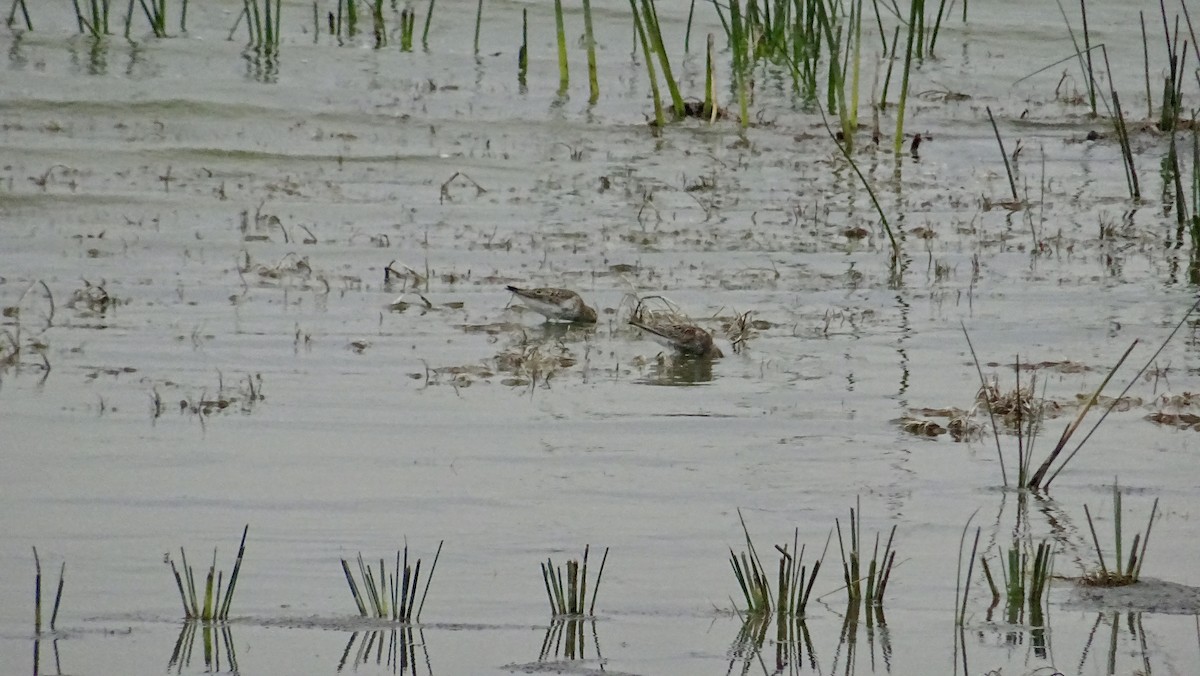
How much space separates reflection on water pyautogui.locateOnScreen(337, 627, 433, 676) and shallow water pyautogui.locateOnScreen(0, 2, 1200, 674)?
28mm

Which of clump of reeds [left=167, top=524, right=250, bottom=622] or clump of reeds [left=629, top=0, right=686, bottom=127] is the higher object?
clump of reeds [left=629, top=0, right=686, bottom=127]

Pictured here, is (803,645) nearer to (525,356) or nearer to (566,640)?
(566,640)

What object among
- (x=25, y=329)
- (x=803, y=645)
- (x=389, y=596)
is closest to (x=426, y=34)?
(x=25, y=329)

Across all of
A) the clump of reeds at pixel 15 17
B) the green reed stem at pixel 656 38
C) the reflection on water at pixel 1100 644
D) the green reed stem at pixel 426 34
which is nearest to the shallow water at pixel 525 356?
the reflection on water at pixel 1100 644

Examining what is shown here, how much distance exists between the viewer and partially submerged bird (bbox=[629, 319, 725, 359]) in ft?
25.8

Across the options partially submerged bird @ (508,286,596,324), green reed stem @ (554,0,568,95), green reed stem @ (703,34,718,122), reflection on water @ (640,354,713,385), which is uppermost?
green reed stem @ (554,0,568,95)

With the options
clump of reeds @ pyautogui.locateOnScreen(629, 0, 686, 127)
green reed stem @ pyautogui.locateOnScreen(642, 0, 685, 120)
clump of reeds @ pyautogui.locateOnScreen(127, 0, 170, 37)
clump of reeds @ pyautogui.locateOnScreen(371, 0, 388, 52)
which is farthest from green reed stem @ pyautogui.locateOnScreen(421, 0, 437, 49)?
green reed stem @ pyautogui.locateOnScreen(642, 0, 685, 120)

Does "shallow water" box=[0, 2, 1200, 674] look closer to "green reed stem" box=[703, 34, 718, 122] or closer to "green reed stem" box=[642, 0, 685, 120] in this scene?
"green reed stem" box=[703, 34, 718, 122]

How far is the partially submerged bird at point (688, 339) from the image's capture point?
25.8ft

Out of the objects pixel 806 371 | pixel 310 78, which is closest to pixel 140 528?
pixel 806 371

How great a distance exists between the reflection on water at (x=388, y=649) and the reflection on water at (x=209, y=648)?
26cm

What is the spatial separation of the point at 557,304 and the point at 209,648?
425cm

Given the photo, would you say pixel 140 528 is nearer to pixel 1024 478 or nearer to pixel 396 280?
pixel 1024 478

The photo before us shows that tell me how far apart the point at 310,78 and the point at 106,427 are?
31.3 ft
